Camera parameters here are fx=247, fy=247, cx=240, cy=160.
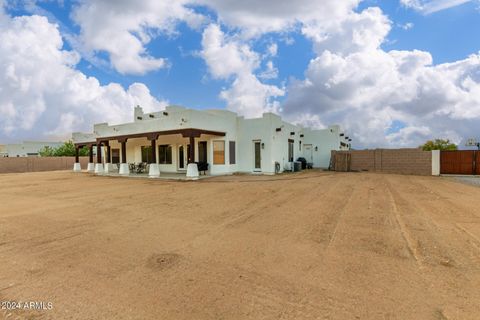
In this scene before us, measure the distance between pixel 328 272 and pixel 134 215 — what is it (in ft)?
16.9

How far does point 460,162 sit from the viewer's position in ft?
57.0

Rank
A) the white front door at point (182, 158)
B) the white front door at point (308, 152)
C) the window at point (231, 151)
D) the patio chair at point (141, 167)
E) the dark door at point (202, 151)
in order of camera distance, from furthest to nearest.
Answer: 1. the white front door at point (308, 152)
2. the patio chair at point (141, 167)
3. the white front door at point (182, 158)
4. the window at point (231, 151)
5. the dark door at point (202, 151)

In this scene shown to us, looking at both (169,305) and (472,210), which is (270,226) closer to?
(169,305)

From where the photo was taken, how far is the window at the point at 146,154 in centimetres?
2139

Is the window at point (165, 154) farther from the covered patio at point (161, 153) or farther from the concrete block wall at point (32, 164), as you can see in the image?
the concrete block wall at point (32, 164)

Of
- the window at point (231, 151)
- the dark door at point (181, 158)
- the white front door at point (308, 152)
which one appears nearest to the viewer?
the window at point (231, 151)

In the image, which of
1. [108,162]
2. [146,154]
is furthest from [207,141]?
[108,162]

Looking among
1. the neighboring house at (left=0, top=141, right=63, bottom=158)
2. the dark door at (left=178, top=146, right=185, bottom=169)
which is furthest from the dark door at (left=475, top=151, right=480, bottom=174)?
the neighboring house at (left=0, top=141, right=63, bottom=158)

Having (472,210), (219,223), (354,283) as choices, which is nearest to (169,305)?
(354,283)

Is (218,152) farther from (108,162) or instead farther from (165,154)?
(108,162)

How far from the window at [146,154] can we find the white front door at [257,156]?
367 inches

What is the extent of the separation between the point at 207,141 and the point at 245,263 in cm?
1451

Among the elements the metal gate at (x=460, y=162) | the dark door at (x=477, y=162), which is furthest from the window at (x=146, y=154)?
the dark door at (x=477, y=162)

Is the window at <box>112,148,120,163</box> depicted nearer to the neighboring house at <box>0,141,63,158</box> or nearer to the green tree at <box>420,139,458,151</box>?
the neighboring house at <box>0,141,63,158</box>
